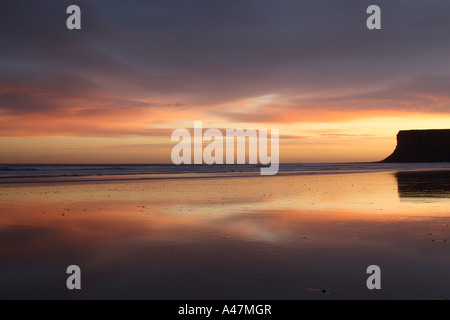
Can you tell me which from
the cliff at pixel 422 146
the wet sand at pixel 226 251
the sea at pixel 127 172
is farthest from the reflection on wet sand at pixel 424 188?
the cliff at pixel 422 146

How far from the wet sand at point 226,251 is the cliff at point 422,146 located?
172m

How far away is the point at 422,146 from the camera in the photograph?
575ft

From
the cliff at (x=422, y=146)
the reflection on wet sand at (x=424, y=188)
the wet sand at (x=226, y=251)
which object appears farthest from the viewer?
the cliff at (x=422, y=146)

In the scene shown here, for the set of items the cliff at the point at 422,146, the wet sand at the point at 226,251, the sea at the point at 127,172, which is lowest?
the wet sand at the point at 226,251

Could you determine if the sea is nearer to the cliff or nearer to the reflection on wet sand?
the reflection on wet sand

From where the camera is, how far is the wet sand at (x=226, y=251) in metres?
6.55

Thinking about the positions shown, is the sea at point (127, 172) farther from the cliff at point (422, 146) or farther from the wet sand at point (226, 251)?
the cliff at point (422, 146)

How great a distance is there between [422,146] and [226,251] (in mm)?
188069

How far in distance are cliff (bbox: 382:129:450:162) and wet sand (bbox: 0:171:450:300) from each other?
563 feet

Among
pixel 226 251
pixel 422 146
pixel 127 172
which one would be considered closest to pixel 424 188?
pixel 226 251

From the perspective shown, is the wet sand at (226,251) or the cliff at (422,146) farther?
the cliff at (422,146)
